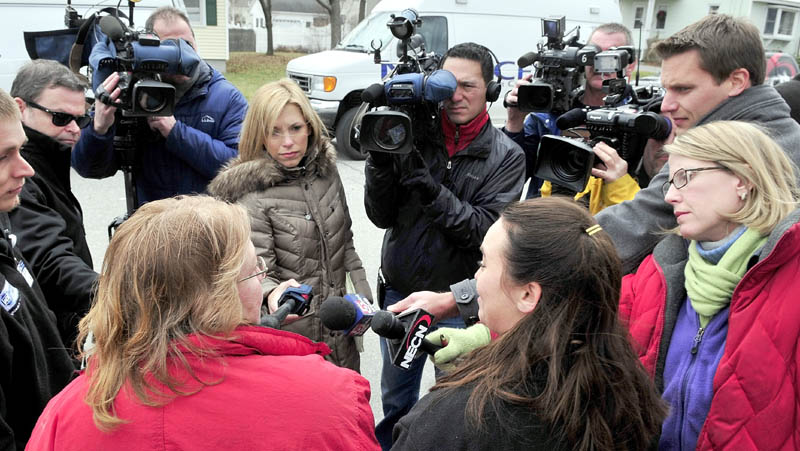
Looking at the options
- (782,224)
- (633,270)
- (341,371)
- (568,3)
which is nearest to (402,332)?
(341,371)

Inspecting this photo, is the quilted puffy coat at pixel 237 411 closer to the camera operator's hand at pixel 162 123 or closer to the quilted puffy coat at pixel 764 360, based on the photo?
the quilted puffy coat at pixel 764 360

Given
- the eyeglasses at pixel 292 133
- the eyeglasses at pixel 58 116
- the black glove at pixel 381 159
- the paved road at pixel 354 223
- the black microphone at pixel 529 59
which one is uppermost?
the black microphone at pixel 529 59

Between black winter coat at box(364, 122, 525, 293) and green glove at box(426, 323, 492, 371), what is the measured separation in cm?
92

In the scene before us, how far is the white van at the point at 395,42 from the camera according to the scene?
9602 mm

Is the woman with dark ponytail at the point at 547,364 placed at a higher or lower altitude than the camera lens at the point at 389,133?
lower

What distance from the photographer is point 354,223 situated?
23.1 ft

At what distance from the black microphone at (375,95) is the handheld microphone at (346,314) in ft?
3.32

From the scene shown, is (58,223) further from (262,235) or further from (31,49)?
(31,49)

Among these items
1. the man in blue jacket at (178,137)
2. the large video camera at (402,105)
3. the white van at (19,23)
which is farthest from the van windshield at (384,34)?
the large video camera at (402,105)

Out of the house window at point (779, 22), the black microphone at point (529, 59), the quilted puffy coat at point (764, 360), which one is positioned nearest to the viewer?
the quilted puffy coat at point (764, 360)

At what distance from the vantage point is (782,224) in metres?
1.57

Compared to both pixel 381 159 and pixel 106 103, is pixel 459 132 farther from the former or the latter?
pixel 106 103

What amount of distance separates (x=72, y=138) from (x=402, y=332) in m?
1.92

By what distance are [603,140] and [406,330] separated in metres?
1.25
